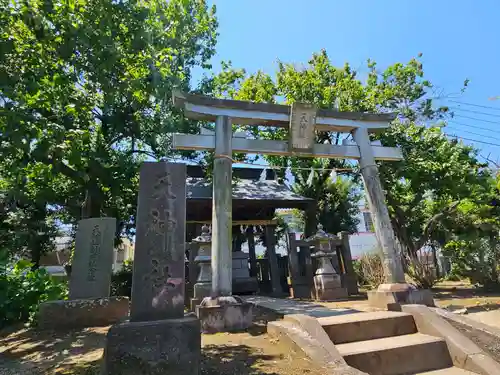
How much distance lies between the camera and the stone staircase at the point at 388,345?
4.01 m

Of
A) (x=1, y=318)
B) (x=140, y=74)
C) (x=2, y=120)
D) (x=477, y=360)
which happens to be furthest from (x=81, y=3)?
(x=477, y=360)

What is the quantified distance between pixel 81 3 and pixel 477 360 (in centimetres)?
1042

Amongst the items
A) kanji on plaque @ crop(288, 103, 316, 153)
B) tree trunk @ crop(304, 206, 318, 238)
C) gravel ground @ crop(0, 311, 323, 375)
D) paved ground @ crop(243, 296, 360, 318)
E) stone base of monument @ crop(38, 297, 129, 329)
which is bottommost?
gravel ground @ crop(0, 311, 323, 375)

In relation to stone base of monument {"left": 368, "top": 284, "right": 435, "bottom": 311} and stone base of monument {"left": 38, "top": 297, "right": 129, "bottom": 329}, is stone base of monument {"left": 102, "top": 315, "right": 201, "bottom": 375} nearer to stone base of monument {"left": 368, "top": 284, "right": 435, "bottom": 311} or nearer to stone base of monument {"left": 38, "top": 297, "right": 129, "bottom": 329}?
stone base of monument {"left": 38, "top": 297, "right": 129, "bottom": 329}

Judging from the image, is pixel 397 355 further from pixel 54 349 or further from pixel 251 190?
pixel 251 190

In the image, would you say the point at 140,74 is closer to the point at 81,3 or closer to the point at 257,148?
the point at 81,3

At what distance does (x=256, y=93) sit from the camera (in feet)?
50.1

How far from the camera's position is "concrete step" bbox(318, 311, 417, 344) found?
14.9 feet

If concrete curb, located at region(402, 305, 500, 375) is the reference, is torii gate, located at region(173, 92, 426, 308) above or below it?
above

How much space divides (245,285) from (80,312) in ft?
23.1

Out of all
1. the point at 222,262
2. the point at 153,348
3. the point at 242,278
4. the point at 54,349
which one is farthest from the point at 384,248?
the point at 242,278

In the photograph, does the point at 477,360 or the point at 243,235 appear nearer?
the point at 477,360

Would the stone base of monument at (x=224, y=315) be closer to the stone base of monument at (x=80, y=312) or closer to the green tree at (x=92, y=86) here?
the stone base of monument at (x=80, y=312)

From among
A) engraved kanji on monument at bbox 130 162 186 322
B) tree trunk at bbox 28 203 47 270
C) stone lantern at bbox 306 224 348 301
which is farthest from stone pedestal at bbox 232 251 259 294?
tree trunk at bbox 28 203 47 270
